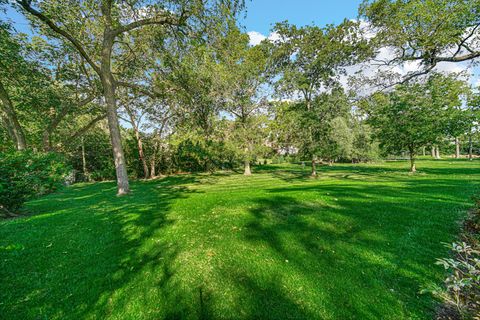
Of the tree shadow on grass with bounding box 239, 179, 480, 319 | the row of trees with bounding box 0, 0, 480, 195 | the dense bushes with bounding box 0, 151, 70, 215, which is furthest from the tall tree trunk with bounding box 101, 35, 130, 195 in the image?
the tree shadow on grass with bounding box 239, 179, 480, 319

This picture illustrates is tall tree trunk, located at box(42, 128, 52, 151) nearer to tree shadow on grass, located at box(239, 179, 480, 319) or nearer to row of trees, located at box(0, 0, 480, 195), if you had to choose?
row of trees, located at box(0, 0, 480, 195)

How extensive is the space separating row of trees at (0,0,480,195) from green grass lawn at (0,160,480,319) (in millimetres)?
6838

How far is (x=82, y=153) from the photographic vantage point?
27.5 metres

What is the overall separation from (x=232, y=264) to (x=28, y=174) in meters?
A: 7.19

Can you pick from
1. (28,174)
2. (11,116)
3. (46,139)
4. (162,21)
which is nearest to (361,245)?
(28,174)

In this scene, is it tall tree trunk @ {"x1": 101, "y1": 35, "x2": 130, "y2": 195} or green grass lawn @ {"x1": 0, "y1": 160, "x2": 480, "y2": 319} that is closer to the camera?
green grass lawn @ {"x1": 0, "y1": 160, "x2": 480, "y2": 319}

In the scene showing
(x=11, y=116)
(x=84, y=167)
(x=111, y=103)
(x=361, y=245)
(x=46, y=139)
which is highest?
(x=111, y=103)

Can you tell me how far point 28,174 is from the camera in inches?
245

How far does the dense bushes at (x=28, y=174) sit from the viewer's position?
6109mm

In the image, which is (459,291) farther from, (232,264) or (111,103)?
(111,103)

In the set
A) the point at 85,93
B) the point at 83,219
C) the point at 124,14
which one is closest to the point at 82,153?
the point at 85,93

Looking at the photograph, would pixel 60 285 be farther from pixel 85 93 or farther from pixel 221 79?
pixel 221 79

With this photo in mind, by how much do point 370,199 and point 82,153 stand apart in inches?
1315

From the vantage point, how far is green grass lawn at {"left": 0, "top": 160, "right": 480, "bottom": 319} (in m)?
2.54
